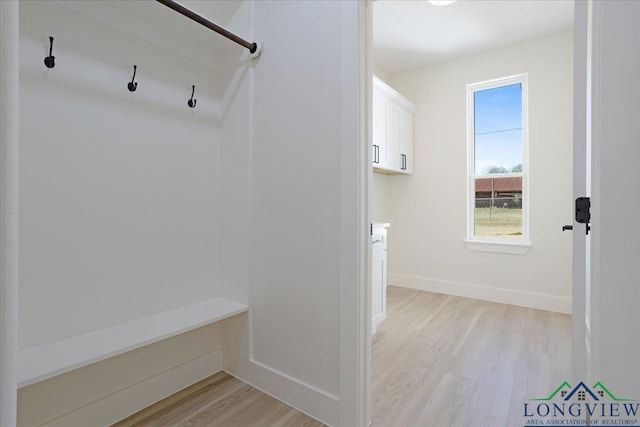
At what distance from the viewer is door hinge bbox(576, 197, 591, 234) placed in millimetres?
1080

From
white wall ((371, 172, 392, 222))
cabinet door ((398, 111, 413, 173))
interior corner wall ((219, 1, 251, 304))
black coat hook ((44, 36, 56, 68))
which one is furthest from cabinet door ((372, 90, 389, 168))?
black coat hook ((44, 36, 56, 68))

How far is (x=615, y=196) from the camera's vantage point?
3.28 ft

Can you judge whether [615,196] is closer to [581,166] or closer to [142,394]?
[581,166]

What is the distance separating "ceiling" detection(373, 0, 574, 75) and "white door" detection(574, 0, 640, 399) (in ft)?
6.82

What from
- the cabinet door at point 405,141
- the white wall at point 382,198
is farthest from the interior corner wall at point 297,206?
the white wall at point 382,198

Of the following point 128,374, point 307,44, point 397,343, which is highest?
point 307,44

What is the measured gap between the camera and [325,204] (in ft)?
5.23

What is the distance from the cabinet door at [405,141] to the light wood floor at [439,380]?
1774 mm

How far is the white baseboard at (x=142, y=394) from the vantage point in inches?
58.4

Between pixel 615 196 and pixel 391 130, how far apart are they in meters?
2.63

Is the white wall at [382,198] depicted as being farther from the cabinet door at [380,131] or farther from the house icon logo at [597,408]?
the house icon logo at [597,408]

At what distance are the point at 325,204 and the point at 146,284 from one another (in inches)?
43.1

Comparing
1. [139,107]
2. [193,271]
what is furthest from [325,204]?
[139,107]

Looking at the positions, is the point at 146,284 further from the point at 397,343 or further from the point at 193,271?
the point at 397,343
